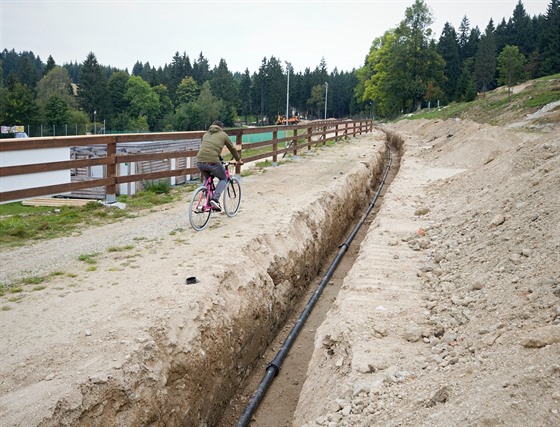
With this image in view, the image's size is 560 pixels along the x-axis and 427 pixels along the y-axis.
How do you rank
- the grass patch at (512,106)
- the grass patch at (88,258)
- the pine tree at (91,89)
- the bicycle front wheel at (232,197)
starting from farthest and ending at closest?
1. the pine tree at (91,89)
2. the grass patch at (512,106)
3. the bicycle front wheel at (232,197)
4. the grass patch at (88,258)

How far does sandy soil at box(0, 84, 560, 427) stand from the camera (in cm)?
393

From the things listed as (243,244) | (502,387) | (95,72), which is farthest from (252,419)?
(95,72)

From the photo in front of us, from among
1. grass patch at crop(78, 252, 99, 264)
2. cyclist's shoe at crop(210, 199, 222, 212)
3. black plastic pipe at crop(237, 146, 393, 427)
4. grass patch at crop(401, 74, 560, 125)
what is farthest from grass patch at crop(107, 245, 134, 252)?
grass patch at crop(401, 74, 560, 125)

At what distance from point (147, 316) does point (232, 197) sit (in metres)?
4.87

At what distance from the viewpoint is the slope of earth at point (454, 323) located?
3623 mm

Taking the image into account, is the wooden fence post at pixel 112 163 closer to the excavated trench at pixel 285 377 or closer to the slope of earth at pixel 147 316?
the slope of earth at pixel 147 316

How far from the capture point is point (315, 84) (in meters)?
140

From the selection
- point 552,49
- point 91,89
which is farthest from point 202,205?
point 91,89

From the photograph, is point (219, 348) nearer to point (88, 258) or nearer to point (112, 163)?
point (88, 258)

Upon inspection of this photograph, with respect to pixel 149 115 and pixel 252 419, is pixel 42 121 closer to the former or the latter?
pixel 149 115

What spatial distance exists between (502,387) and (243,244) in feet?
16.3

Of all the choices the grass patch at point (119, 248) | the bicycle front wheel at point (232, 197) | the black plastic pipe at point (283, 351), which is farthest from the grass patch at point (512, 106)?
the grass patch at point (119, 248)

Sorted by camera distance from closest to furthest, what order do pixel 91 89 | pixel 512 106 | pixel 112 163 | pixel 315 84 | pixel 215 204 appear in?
pixel 215 204, pixel 112 163, pixel 512 106, pixel 91 89, pixel 315 84

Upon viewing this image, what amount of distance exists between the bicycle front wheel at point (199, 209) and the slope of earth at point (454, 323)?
277 centimetres
